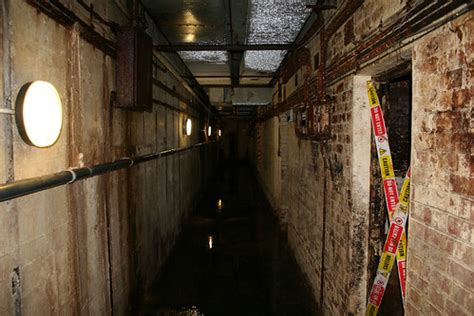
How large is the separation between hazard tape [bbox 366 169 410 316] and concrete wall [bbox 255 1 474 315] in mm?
110

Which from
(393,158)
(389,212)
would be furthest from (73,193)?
(393,158)

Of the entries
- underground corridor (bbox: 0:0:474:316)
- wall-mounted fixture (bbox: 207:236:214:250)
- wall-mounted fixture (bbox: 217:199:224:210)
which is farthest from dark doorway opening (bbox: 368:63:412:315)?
wall-mounted fixture (bbox: 217:199:224:210)

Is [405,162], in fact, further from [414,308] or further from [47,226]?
[47,226]

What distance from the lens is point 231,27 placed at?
17.2ft

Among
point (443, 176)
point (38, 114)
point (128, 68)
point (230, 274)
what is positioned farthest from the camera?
point (230, 274)

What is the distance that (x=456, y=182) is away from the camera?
1.87 metres

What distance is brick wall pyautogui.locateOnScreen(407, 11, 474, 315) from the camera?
69.9 inches

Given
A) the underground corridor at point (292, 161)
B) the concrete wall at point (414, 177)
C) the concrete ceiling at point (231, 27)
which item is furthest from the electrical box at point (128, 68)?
the concrete wall at point (414, 177)

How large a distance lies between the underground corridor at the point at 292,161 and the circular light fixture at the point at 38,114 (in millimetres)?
12

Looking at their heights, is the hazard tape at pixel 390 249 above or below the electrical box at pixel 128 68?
below

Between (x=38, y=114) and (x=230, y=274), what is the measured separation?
491cm

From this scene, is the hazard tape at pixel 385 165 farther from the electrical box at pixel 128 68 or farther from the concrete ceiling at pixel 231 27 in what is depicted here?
the electrical box at pixel 128 68

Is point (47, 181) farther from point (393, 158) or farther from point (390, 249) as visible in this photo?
point (393, 158)

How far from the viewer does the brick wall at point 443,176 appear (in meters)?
1.78
